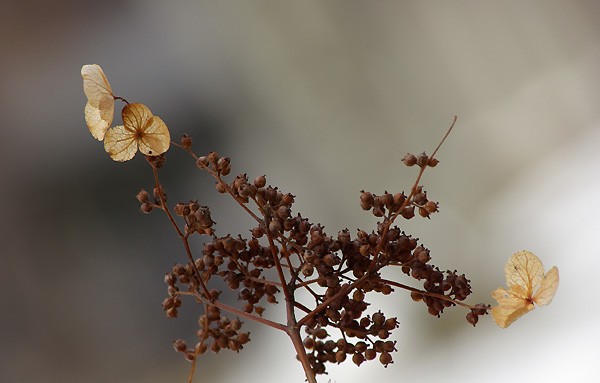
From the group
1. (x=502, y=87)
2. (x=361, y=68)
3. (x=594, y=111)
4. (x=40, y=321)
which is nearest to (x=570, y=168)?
(x=594, y=111)

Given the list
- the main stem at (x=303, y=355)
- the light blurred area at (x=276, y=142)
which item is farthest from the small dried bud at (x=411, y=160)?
the light blurred area at (x=276, y=142)

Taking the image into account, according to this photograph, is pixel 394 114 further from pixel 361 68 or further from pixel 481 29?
pixel 481 29

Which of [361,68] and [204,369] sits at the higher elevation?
[361,68]

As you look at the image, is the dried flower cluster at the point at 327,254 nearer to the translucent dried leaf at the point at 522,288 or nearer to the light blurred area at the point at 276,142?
the translucent dried leaf at the point at 522,288

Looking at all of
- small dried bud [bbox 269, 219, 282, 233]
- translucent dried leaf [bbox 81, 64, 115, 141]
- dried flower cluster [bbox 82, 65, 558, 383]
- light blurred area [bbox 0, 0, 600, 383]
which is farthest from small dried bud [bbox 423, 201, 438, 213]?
light blurred area [bbox 0, 0, 600, 383]

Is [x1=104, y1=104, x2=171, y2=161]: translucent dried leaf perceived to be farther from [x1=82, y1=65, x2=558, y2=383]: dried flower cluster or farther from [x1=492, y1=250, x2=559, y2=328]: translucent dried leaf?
[x1=492, y1=250, x2=559, y2=328]: translucent dried leaf

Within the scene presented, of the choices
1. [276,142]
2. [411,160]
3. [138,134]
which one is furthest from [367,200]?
[276,142]

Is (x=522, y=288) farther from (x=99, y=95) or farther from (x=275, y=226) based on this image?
(x=99, y=95)
